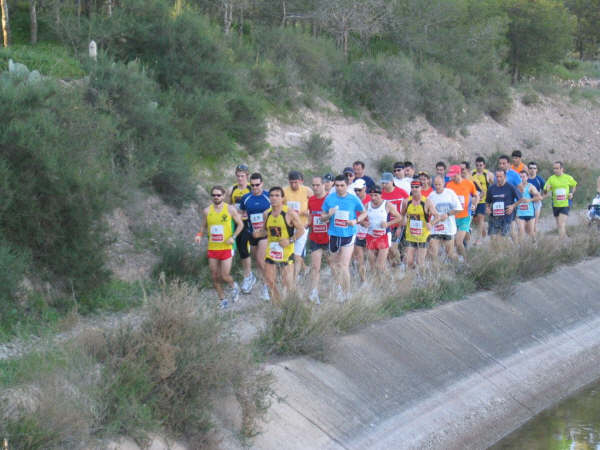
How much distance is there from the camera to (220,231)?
12.1 meters

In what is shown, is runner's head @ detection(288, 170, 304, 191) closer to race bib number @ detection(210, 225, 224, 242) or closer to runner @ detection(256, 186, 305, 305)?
runner @ detection(256, 186, 305, 305)

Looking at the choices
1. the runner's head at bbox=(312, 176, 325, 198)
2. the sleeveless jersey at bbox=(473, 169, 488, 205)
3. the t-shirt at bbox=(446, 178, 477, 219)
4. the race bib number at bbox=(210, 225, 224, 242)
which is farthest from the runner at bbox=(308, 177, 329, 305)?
the sleeveless jersey at bbox=(473, 169, 488, 205)

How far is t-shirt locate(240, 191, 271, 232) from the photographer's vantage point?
12695 mm

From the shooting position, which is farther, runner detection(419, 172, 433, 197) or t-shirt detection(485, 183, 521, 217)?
t-shirt detection(485, 183, 521, 217)

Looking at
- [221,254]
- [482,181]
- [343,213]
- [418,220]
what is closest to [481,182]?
[482,181]

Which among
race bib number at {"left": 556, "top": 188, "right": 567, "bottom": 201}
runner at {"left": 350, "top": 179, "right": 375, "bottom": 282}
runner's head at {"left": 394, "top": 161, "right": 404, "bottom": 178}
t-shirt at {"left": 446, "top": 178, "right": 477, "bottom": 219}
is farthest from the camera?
race bib number at {"left": 556, "top": 188, "right": 567, "bottom": 201}

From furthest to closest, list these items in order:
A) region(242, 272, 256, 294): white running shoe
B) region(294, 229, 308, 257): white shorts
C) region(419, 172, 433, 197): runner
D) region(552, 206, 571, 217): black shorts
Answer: region(552, 206, 571, 217): black shorts
region(419, 172, 433, 197): runner
region(242, 272, 256, 294): white running shoe
region(294, 229, 308, 257): white shorts

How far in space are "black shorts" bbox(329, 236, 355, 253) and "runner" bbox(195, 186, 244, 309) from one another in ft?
4.49

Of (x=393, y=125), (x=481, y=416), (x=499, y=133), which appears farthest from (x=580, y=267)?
(x=499, y=133)

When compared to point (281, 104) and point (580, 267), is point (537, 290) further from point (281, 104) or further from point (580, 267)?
point (281, 104)

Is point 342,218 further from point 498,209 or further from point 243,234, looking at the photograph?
point 498,209

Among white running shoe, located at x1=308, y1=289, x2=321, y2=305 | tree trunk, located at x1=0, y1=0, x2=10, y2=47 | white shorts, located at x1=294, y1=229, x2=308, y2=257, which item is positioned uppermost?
tree trunk, located at x1=0, y1=0, x2=10, y2=47

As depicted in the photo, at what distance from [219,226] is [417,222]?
3446 millimetres

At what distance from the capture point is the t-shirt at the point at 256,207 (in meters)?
12.7
